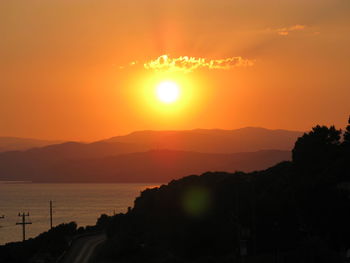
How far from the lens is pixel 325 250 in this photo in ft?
107

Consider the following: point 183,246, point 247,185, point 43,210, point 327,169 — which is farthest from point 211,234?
point 43,210

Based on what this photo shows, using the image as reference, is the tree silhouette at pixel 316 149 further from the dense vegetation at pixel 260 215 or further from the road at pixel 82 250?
the road at pixel 82 250

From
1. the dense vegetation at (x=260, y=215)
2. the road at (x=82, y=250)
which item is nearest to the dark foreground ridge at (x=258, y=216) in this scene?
the dense vegetation at (x=260, y=215)

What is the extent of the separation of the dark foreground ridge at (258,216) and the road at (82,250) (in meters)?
1.23

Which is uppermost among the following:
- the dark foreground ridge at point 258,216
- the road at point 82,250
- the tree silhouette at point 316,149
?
the tree silhouette at point 316,149

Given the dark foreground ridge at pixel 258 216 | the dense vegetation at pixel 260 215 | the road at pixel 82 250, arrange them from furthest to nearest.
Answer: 1. the road at pixel 82 250
2. the dense vegetation at pixel 260 215
3. the dark foreground ridge at pixel 258 216

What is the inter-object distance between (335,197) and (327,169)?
394 cm

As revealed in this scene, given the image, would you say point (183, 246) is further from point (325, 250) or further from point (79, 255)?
point (325, 250)

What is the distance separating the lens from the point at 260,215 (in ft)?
148

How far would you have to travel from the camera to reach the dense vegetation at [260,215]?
4047 cm

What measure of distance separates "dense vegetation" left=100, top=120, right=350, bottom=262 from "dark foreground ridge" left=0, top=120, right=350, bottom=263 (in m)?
0.07

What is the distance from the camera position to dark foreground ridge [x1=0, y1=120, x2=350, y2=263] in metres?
40.2

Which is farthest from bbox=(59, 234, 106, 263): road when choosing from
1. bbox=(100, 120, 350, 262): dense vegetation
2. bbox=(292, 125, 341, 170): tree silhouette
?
bbox=(292, 125, 341, 170): tree silhouette

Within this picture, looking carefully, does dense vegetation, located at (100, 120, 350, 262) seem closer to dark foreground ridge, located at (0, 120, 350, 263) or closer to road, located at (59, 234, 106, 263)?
dark foreground ridge, located at (0, 120, 350, 263)
